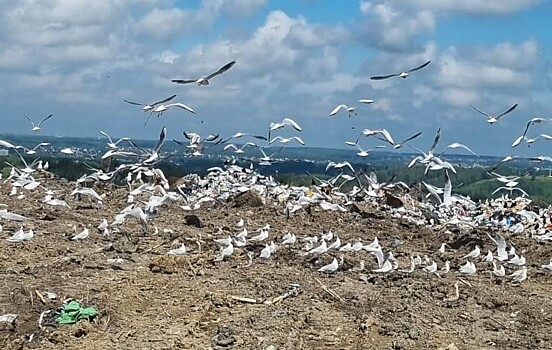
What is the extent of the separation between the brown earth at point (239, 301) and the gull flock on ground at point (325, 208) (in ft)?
0.52

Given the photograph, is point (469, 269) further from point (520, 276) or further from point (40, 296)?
point (40, 296)

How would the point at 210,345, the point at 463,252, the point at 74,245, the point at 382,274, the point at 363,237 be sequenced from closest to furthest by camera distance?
the point at 210,345 → the point at 382,274 → the point at 74,245 → the point at 463,252 → the point at 363,237

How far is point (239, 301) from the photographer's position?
8.30m

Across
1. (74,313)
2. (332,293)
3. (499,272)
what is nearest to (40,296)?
(74,313)

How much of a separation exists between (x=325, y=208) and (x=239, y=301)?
6295mm

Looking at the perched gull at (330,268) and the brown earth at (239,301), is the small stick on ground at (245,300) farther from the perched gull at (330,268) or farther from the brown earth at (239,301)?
the perched gull at (330,268)

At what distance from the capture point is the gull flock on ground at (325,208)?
10.5 m

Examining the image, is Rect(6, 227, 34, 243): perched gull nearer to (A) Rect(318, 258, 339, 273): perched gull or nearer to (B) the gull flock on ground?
(B) the gull flock on ground

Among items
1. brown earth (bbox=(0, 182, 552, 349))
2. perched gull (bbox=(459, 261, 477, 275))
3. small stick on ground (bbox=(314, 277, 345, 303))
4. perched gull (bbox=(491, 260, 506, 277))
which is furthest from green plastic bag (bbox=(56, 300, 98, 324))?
perched gull (bbox=(491, 260, 506, 277))

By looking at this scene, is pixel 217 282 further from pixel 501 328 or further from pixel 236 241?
pixel 501 328

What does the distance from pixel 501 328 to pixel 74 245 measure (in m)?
5.97

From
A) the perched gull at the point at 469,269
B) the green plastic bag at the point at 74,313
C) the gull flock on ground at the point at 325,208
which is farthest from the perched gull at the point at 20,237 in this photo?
the perched gull at the point at 469,269

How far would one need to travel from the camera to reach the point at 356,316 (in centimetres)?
795

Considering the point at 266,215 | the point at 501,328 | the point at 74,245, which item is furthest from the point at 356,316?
the point at 266,215
